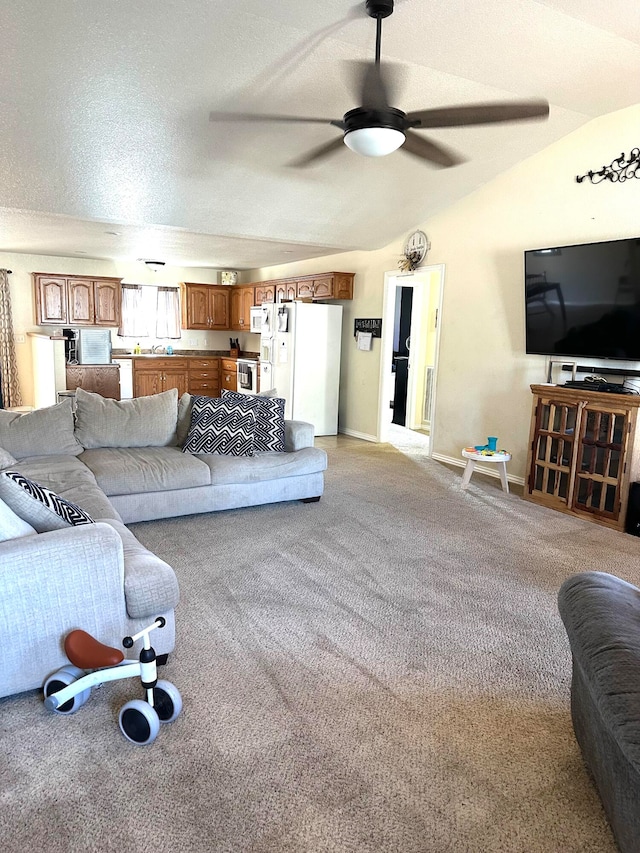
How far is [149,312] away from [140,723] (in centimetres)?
876

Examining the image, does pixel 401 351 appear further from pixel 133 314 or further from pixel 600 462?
pixel 133 314

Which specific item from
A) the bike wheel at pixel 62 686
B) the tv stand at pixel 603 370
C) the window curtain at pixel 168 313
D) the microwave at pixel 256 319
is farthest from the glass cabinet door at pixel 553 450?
the window curtain at pixel 168 313

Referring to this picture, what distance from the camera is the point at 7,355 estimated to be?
853 cm

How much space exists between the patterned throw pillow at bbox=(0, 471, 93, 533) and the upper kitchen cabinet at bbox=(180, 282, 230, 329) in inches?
311

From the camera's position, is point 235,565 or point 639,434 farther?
point 639,434

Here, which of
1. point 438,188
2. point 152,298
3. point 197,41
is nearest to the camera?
point 197,41

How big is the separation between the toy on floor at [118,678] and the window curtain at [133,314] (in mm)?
8169

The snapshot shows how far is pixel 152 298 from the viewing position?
32.2ft

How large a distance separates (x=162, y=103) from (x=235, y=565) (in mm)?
3102

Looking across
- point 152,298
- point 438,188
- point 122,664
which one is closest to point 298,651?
point 122,664

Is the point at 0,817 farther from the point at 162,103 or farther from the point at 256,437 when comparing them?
the point at 162,103

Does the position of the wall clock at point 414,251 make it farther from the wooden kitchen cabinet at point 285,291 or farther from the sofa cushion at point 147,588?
the sofa cushion at point 147,588

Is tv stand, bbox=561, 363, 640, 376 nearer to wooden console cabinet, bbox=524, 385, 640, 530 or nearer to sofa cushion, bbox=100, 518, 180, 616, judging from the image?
wooden console cabinet, bbox=524, 385, 640, 530

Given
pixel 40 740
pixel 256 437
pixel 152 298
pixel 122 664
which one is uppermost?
pixel 152 298
